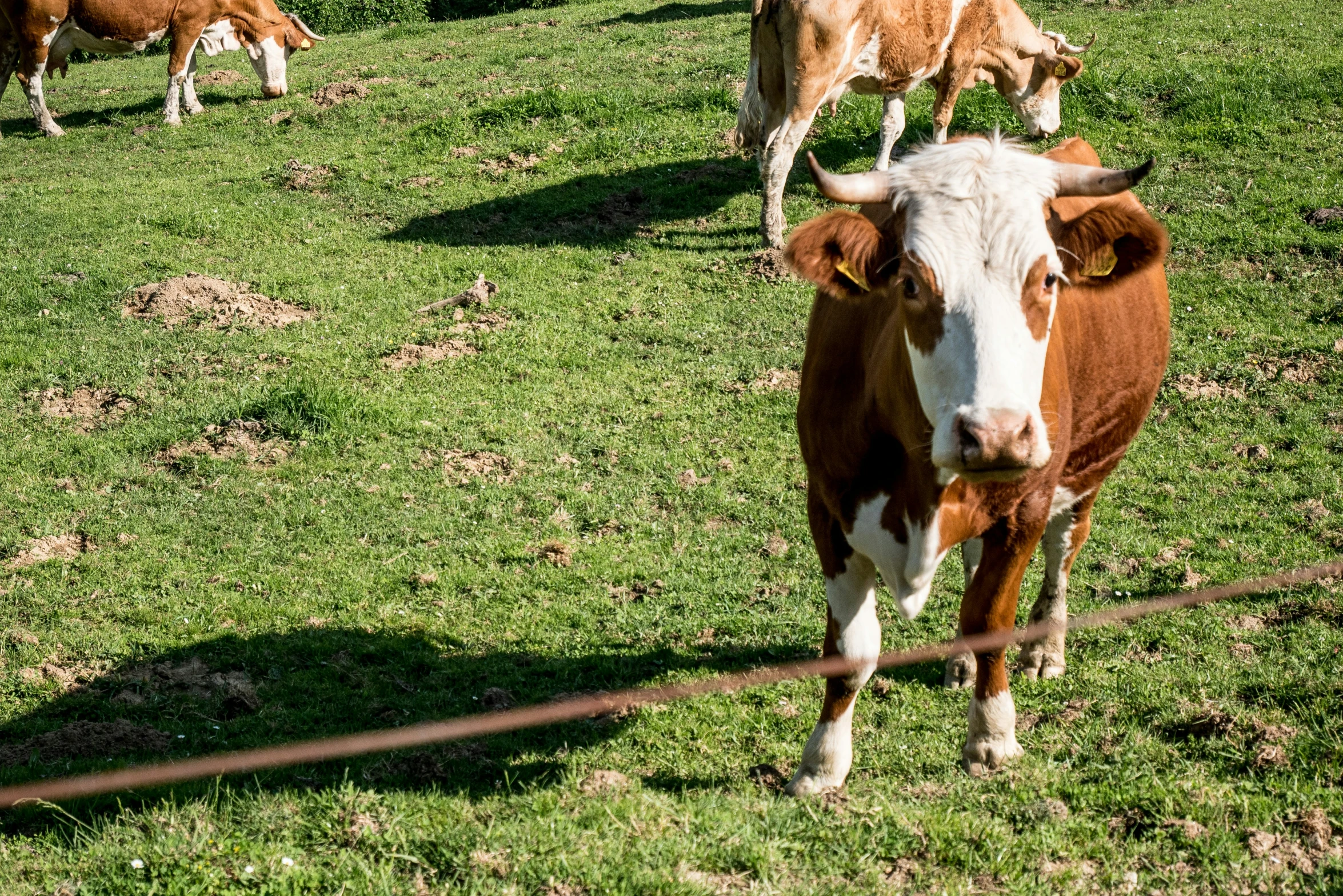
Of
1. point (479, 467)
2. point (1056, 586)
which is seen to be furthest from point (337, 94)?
point (1056, 586)

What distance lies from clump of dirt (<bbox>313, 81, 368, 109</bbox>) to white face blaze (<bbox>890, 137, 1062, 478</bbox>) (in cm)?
1445

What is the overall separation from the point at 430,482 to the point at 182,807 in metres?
3.63

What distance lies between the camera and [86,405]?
8.92m

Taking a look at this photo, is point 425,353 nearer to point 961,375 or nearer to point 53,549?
point 53,549

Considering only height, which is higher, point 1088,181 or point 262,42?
point 262,42

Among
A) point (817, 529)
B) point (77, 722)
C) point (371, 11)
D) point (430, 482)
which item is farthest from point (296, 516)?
point (371, 11)

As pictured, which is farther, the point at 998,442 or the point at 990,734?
the point at 990,734

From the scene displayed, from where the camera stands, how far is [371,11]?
1060 inches

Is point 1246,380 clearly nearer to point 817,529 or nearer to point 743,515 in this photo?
point 743,515

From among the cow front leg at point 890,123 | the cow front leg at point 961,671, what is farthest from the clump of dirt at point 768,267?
the cow front leg at point 961,671

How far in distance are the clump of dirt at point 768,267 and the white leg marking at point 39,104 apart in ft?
37.2

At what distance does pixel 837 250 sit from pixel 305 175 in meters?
11.4

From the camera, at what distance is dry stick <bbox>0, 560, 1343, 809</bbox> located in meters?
4.61

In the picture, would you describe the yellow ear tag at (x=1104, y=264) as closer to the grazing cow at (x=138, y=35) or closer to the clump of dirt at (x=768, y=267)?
the clump of dirt at (x=768, y=267)
